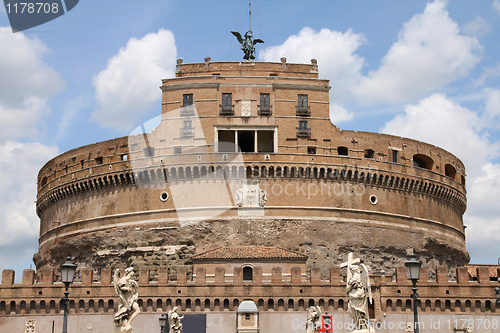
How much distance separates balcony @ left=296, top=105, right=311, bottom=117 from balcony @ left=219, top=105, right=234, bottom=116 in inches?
168

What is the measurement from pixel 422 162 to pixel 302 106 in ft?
34.4

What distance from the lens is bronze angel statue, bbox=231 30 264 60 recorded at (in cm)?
5319

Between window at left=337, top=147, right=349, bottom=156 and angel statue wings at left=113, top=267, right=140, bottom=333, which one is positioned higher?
window at left=337, top=147, right=349, bottom=156

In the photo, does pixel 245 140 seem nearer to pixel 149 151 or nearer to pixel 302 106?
pixel 302 106

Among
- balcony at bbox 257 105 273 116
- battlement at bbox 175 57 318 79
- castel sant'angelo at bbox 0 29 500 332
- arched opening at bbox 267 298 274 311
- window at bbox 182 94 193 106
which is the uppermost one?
battlement at bbox 175 57 318 79

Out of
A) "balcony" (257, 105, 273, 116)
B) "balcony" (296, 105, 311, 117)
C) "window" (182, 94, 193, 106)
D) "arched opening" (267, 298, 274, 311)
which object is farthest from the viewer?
"window" (182, 94, 193, 106)

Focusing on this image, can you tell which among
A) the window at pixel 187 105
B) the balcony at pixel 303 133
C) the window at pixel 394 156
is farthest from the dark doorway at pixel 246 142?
the window at pixel 394 156

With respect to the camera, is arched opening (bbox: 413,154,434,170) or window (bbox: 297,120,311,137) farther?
arched opening (bbox: 413,154,434,170)

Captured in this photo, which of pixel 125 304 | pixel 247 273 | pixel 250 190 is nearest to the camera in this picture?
pixel 125 304

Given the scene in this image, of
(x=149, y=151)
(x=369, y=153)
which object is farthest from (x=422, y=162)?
(x=149, y=151)

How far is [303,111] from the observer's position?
46.5m

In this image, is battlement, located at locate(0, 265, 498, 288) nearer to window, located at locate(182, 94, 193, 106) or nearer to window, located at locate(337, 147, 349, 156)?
window, located at locate(337, 147, 349, 156)

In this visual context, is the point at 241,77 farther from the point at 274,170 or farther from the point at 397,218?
the point at 397,218

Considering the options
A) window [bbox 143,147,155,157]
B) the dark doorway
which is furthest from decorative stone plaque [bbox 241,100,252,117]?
window [bbox 143,147,155,157]
